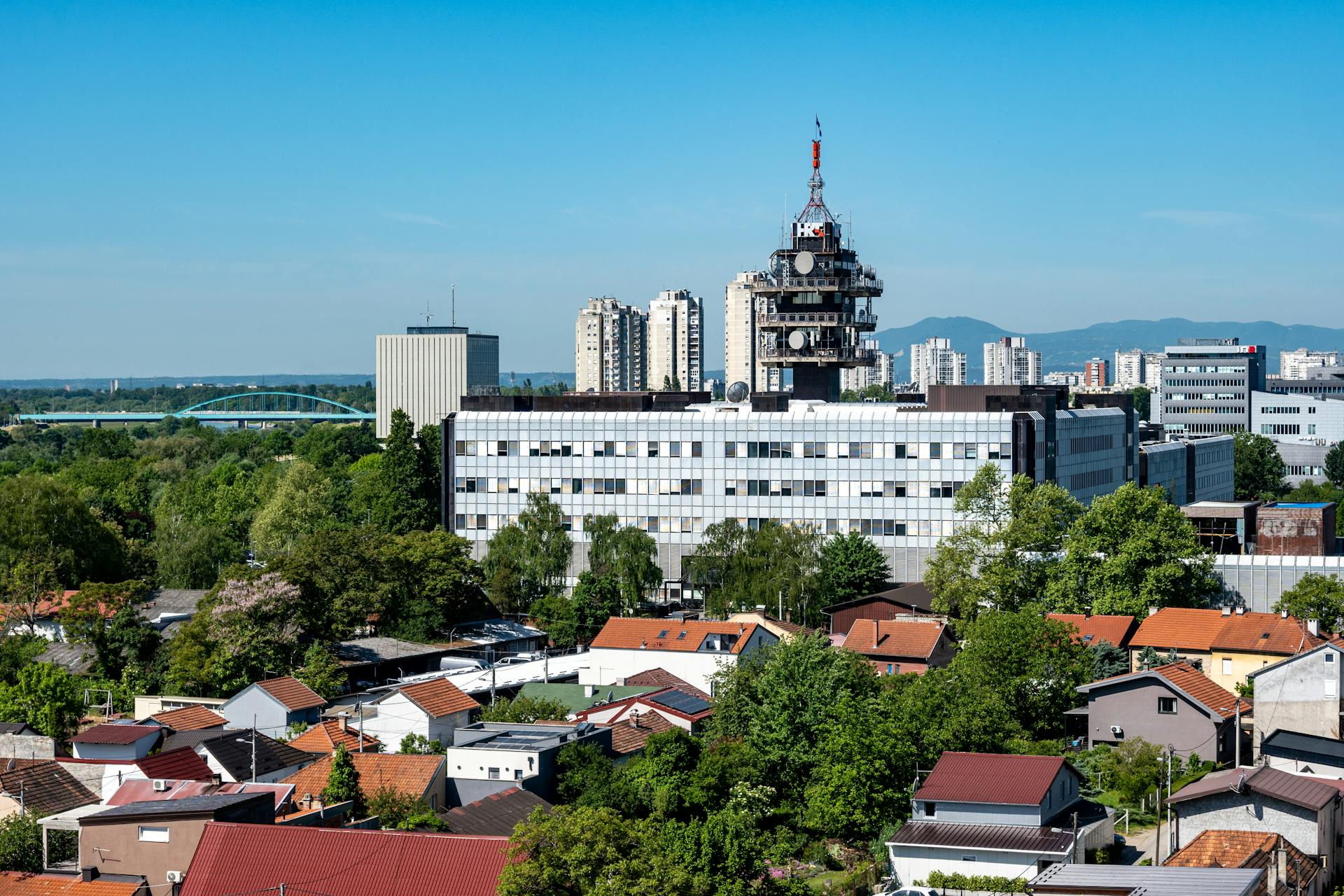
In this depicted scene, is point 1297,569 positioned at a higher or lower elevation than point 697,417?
lower

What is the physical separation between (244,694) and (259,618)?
790cm

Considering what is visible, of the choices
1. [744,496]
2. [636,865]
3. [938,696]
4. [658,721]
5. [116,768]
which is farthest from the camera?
[744,496]

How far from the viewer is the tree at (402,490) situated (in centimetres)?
9344

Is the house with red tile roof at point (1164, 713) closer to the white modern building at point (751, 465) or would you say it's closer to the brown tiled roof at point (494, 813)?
the brown tiled roof at point (494, 813)

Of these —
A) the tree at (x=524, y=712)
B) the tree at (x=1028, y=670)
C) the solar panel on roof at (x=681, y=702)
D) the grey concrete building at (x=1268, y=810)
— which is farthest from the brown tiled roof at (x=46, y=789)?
the grey concrete building at (x=1268, y=810)

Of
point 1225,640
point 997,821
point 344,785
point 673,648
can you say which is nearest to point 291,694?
point 344,785

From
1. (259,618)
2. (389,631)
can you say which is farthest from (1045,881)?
(389,631)

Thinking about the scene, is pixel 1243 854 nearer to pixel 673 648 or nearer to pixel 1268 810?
pixel 1268 810

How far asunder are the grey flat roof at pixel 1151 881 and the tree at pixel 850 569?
43547mm

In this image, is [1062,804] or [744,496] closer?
[1062,804]

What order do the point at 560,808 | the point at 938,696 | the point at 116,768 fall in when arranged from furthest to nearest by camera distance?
the point at 938,696 < the point at 116,768 < the point at 560,808

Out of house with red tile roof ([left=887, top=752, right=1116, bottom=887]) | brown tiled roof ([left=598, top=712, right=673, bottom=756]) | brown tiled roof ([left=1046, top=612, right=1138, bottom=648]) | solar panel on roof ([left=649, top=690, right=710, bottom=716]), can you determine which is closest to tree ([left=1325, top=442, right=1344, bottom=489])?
brown tiled roof ([left=1046, top=612, right=1138, bottom=648])

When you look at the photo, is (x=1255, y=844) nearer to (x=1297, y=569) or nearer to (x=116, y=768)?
(x=116, y=768)

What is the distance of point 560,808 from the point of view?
1270 inches
